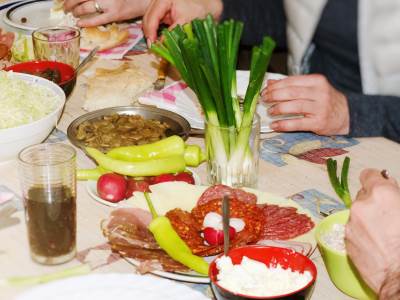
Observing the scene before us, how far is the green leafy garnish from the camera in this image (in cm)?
159

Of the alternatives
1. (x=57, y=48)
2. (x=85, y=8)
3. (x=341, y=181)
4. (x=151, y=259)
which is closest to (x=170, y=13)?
(x=85, y=8)

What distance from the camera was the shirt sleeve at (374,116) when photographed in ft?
6.50

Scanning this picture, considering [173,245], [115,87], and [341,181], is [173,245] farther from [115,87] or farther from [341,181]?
[115,87]

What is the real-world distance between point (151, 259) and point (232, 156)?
0.38 metres

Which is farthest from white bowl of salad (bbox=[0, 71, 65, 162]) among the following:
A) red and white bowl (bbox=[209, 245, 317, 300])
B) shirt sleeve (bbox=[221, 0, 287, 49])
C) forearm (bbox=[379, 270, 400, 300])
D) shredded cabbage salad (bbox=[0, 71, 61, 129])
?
shirt sleeve (bbox=[221, 0, 287, 49])

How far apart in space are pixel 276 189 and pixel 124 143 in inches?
14.7

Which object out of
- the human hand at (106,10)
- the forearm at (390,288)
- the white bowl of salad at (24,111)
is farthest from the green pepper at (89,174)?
the human hand at (106,10)

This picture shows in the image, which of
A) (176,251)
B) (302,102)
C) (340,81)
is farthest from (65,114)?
(340,81)

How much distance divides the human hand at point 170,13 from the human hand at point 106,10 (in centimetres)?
21

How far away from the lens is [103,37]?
253cm

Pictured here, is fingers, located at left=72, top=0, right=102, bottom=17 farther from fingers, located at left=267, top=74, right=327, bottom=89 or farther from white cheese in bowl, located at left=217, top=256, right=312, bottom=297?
white cheese in bowl, located at left=217, top=256, right=312, bottom=297

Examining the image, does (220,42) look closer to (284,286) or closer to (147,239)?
(147,239)

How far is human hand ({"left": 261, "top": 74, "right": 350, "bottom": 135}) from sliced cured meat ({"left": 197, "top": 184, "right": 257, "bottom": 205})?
0.44m

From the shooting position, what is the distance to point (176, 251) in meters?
1.35
